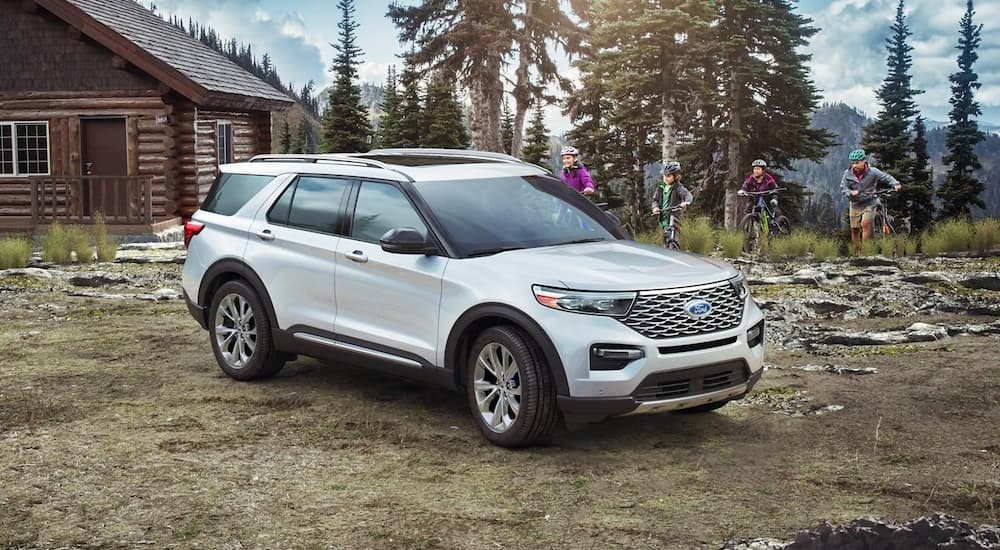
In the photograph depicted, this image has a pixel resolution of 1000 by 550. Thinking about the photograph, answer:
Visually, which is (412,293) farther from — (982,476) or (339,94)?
(339,94)

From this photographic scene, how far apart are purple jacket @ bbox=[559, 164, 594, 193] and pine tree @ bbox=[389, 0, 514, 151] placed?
21.1 metres

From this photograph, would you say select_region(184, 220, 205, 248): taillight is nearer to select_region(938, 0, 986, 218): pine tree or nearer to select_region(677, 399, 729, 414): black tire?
select_region(677, 399, 729, 414): black tire

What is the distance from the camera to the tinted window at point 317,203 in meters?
7.76

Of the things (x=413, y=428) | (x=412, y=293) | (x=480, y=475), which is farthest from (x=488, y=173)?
(x=480, y=475)

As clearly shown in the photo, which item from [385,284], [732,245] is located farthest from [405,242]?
[732,245]

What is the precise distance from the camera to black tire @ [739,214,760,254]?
19.3m

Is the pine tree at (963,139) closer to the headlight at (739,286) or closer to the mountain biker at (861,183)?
the mountain biker at (861,183)

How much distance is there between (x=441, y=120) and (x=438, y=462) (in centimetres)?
4382

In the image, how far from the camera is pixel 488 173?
7.67 metres

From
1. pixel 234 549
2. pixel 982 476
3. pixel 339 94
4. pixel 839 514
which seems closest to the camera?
pixel 234 549

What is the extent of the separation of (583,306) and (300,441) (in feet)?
6.38

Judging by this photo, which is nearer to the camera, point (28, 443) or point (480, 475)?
point (480, 475)

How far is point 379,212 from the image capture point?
7.43 m

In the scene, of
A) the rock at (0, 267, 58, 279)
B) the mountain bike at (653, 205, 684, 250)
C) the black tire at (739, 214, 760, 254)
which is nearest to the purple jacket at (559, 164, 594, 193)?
the mountain bike at (653, 205, 684, 250)
